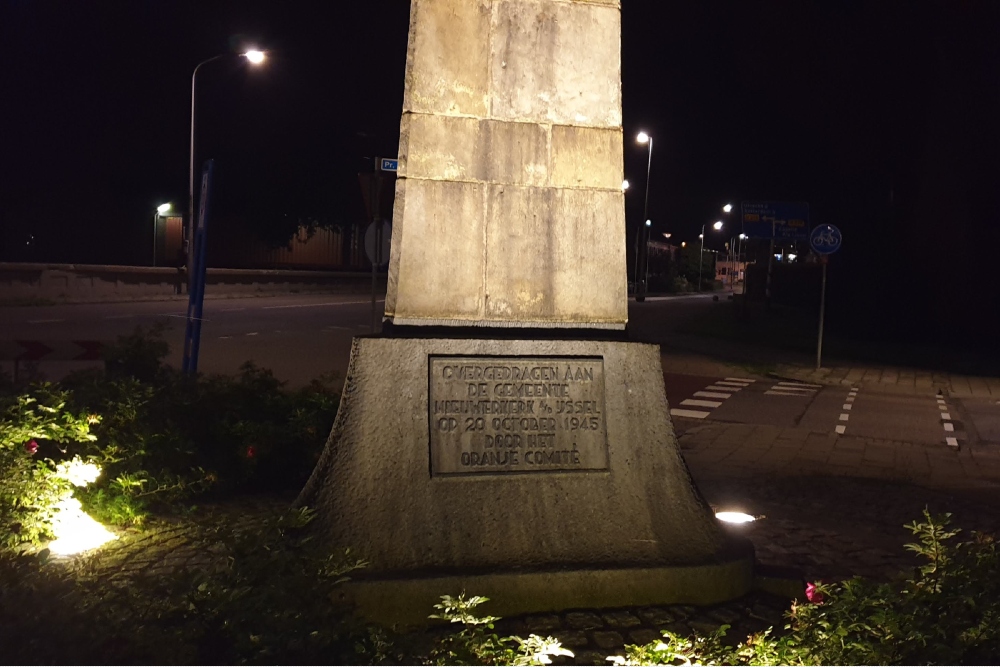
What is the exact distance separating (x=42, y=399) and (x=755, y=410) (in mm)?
10622

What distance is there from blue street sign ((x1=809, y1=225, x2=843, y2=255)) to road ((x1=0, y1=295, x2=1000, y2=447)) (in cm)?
328

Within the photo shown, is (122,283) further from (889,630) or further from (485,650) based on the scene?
(889,630)

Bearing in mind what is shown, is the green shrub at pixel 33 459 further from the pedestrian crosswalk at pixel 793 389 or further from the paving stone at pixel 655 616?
the pedestrian crosswalk at pixel 793 389

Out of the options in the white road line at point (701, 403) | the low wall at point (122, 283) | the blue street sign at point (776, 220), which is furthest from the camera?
the blue street sign at point (776, 220)

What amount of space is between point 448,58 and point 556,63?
59 centimetres

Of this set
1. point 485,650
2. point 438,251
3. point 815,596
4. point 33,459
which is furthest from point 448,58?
point 33,459

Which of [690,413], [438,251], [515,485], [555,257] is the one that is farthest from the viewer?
[690,413]

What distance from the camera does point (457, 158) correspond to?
16.7ft

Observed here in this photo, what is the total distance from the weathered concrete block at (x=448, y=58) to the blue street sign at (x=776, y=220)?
29233 mm

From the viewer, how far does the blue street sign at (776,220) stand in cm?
3341

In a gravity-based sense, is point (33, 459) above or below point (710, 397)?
above

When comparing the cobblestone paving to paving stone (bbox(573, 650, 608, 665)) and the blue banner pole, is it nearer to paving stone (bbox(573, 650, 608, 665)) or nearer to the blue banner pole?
paving stone (bbox(573, 650, 608, 665))

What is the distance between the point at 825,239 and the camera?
68.7ft

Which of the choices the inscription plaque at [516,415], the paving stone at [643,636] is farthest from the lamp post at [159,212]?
the paving stone at [643,636]
